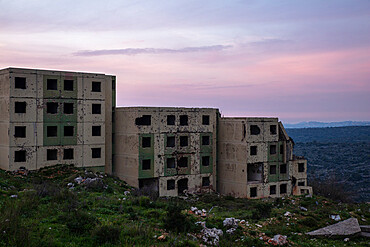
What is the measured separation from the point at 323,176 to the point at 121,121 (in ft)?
196

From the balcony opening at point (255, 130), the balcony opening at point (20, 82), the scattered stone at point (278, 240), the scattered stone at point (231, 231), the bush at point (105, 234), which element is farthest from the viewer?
the balcony opening at point (255, 130)

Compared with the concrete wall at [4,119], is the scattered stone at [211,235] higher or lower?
lower

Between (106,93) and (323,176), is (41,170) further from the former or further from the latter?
(323,176)

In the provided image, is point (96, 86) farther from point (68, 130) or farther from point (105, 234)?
point (105, 234)

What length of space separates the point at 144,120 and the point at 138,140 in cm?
275

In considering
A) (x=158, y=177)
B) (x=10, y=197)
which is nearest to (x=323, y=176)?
(x=158, y=177)

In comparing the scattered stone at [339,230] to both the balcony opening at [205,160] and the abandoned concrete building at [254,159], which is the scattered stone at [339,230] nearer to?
the abandoned concrete building at [254,159]

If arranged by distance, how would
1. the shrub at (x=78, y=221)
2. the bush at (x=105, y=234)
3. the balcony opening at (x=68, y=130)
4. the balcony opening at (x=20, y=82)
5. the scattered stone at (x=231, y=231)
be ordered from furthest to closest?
the balcony opening at (x=68, y=130) < the balcony opening at (x=20, y=82) < the scattered stone at (x=231, y=231) < the shrub at (x=78, y=221) < the bush at (x=105, y=234)

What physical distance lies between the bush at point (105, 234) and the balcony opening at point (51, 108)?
22085 millimetres

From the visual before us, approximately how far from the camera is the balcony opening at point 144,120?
121 ft

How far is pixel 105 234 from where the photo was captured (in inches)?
563

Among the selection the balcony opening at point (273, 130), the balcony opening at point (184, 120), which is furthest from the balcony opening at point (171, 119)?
the balcony opening at point (273, 130)

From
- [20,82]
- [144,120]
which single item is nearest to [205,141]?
[144,120]

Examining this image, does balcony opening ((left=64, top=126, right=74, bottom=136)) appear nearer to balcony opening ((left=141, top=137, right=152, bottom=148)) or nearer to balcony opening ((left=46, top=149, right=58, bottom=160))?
balcony opening ((left=46, top=149, right=58, bottom=160))
